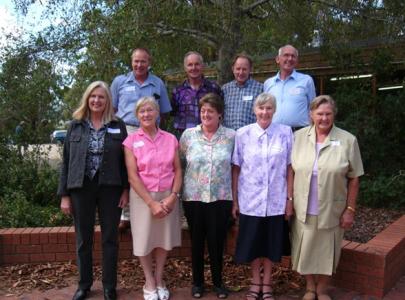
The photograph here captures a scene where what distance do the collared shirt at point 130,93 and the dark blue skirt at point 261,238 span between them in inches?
59.5

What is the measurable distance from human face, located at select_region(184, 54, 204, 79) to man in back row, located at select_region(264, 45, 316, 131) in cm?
73

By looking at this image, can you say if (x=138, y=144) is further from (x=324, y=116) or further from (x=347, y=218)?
(x=347, y=218)

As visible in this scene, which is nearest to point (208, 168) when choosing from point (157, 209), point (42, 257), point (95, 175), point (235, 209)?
point (235, 209)

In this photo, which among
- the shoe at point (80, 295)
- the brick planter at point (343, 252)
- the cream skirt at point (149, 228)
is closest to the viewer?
the cream skirt at point (149, 228)

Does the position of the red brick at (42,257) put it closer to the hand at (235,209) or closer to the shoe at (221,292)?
the shoe at (221,292)

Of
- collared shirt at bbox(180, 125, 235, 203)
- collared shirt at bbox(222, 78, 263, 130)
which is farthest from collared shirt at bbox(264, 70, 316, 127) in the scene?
collared shirt at bbox(180, 125, 235, 203)

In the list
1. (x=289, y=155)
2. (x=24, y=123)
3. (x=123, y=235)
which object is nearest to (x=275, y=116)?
(x=289, y=155)

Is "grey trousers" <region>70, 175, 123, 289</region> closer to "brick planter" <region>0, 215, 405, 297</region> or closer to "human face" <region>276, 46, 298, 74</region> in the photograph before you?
"brick planter" <region>0, 215, 405, 297</region>

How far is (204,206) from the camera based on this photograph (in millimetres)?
3953

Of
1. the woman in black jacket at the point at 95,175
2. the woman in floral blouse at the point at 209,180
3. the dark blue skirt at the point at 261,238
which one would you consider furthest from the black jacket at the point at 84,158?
the dark blue skirt at the point at 261,238

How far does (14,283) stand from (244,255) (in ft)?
7.32

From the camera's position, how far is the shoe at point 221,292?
4.08 m

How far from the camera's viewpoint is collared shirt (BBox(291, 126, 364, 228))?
3.70 meters

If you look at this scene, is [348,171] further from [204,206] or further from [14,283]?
[14,283]
